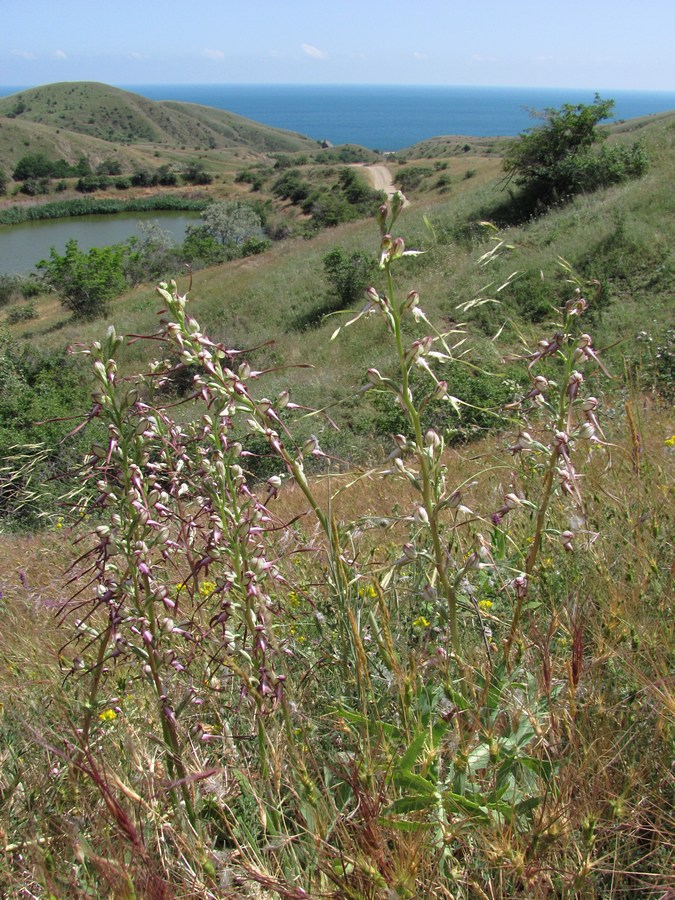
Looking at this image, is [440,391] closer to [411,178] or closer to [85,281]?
[85,281]

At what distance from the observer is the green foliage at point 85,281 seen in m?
38.7

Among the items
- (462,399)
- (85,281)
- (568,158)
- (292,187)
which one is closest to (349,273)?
(568,158)

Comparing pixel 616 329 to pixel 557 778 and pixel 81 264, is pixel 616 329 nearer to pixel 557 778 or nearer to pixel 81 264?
pixel 557 778

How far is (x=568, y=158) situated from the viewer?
22.9m

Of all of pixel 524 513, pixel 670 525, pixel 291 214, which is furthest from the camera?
pixel 291 214

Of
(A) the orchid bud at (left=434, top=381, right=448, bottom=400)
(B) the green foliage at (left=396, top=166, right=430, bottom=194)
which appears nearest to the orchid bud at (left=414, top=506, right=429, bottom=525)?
(A) the orchid bud at (left=434, top=381, right=448, bottom=400)

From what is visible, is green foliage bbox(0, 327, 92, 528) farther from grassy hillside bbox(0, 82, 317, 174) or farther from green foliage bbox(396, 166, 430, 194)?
grassy hillside bbox(0, 82, 317, 174)

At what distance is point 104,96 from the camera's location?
155 meters

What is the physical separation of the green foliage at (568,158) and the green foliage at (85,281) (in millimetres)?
26053

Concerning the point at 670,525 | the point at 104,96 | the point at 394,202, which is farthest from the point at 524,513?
the point at 104,96

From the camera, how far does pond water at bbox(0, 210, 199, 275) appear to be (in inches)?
2566

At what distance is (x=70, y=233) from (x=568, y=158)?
68662mm

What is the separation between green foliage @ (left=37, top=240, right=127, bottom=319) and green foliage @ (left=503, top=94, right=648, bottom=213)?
26053 millimetres

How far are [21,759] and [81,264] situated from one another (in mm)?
42670
